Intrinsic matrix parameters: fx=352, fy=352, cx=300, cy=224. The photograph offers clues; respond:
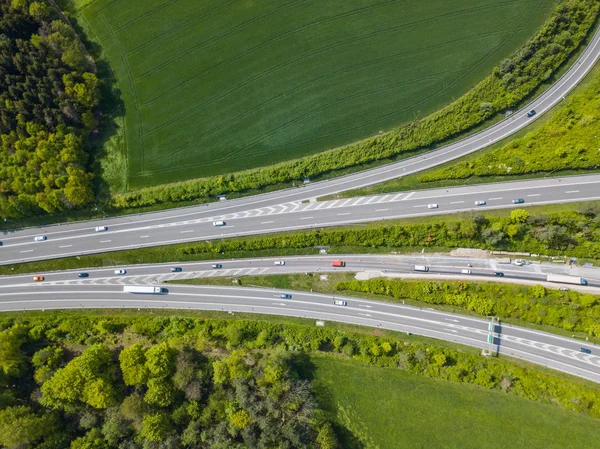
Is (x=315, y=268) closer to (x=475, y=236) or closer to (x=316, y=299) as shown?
(x=316, y=299)

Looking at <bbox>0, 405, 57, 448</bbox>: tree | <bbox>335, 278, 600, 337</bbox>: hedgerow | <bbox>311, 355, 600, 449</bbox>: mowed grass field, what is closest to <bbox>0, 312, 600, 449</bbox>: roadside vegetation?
<bbox>0, 405, 57, 448</bbox>: tree

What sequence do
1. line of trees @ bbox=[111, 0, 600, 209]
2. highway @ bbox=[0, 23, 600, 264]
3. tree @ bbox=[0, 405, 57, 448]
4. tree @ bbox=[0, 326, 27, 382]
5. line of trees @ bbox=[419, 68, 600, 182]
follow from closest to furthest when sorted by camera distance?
tree @ bbox=[0, 405, 57, 448] < tree @ bbox=[0, 326, 27, 382] < line of trees @ bbox=[419, 68, 600, 182] < line of trees @ bbox=[111, 0, 600, 209] < highway @ bbox=[0, 23, 600, 264]

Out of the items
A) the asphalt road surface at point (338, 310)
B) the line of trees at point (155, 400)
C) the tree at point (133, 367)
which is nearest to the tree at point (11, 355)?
the line of trees at point (155, 400)

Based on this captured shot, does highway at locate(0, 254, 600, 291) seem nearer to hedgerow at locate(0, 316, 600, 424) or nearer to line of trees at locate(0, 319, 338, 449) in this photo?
hedgerow at locate(0, 316, 600, 424)

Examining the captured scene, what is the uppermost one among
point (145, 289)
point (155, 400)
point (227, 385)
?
point (145, 289)

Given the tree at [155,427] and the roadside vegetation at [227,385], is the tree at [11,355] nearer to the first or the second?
the roadside vegetation at [227,385]

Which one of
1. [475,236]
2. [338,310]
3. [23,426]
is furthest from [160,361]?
[475,236]

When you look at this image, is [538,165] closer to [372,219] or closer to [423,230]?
[423,230]
